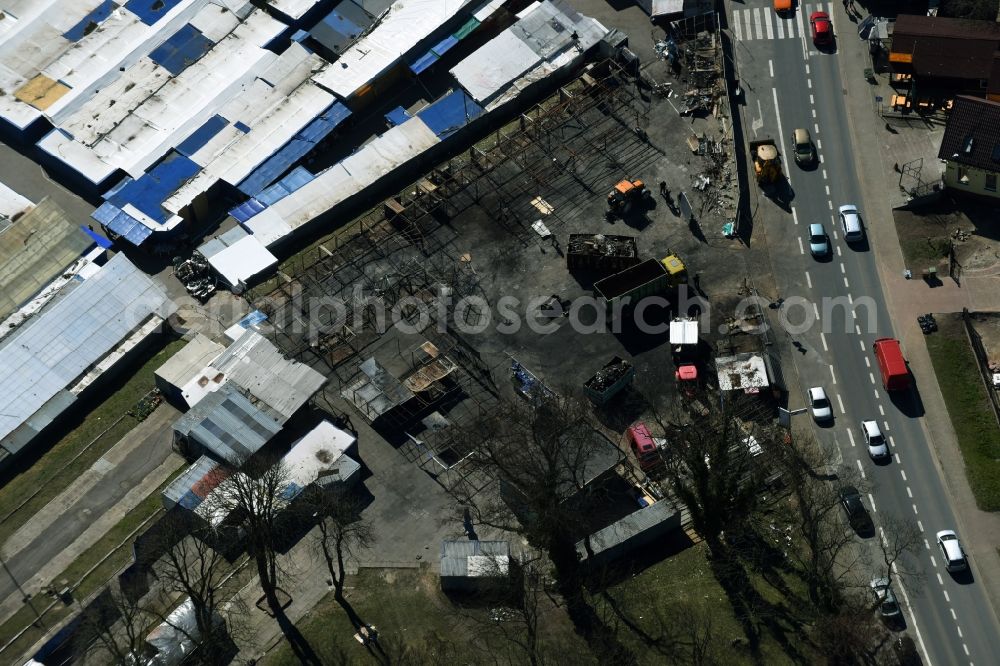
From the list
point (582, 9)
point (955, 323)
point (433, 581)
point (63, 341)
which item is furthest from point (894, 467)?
point (63, 341)

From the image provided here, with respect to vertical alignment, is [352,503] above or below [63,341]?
below

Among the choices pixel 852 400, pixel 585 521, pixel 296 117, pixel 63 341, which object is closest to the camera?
pixel 585 521

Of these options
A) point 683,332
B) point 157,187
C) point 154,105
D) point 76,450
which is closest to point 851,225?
point 683,332

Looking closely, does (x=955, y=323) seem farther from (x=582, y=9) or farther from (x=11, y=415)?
(x=11, y=415)

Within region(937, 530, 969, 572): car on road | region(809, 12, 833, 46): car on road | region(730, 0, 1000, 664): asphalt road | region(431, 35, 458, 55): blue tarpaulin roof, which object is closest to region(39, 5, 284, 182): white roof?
region(431, 35, 458, 55): blue tarpaulin roof

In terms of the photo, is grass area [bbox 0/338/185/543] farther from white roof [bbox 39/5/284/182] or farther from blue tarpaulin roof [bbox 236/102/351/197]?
white roof [bbox 39/5/284/182]

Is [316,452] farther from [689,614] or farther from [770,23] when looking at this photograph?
[770,23]
